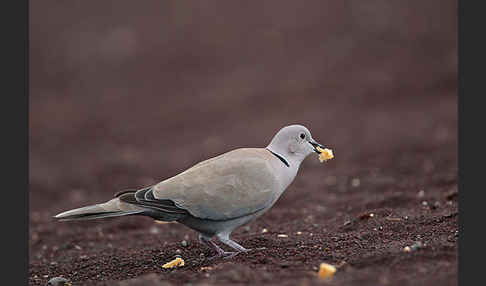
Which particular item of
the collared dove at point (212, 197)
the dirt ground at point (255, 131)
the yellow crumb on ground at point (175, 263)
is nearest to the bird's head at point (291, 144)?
the collared dove at point (212, 197)

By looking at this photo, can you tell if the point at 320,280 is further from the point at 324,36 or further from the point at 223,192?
the point at 324,36

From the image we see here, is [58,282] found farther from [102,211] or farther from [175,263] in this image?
[175,263]

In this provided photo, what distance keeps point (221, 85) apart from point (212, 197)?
1145cm

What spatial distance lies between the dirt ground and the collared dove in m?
0.35

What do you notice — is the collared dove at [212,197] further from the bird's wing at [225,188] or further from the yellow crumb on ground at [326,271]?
the yellow crumb on ground at [326,271]

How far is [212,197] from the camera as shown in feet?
16.8

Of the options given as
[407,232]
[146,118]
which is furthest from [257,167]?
[146,118]

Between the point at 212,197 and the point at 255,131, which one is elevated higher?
the point at 255,131

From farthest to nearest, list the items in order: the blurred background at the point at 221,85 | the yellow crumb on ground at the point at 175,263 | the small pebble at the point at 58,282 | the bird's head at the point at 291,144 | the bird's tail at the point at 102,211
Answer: the blurred background at the point at 221,85 < the bird's head at the point at 291,144 < the small pebble at the point at 58,282 < the yellow crumb on ground at the point at 175,263 < the bird's tail at the point at 102,211

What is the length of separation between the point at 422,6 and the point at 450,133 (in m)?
7.58

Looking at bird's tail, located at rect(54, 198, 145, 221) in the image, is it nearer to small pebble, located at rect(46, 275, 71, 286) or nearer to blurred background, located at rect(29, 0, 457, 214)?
small pebble, located at rect(46, 275, 71, 286)

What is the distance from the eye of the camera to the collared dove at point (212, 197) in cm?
510

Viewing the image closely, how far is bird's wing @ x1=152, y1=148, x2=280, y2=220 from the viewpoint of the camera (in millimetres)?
5098

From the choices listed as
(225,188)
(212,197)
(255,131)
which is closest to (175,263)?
(212,197)
